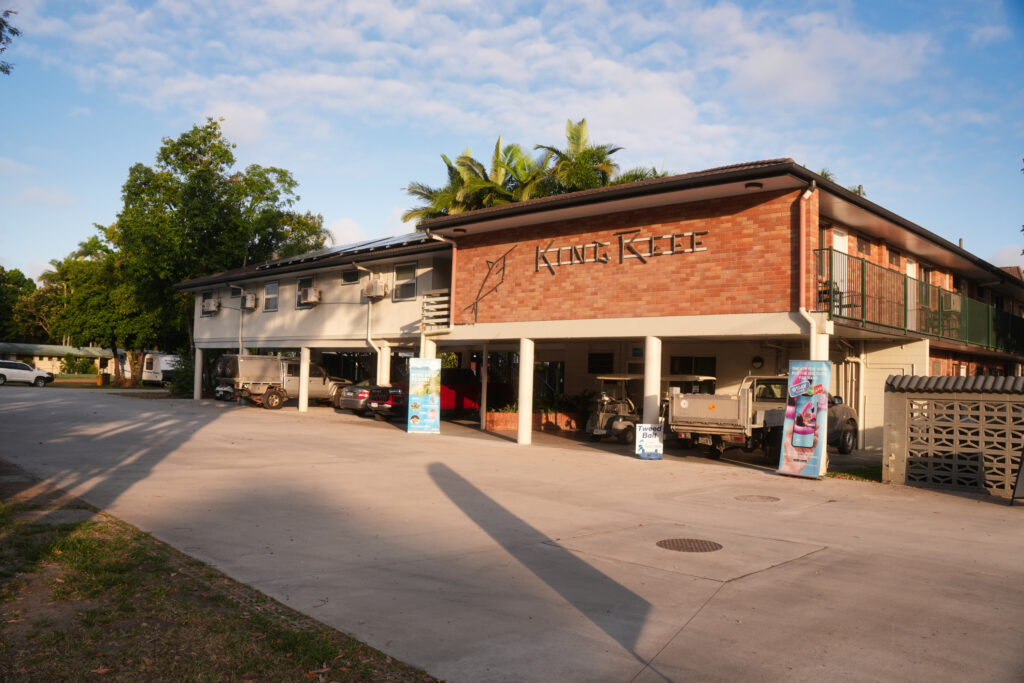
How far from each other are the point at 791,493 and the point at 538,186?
73.0 feet

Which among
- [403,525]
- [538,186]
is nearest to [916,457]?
[403,525]

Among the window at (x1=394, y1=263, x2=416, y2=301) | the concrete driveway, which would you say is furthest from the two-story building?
the concrete driveway

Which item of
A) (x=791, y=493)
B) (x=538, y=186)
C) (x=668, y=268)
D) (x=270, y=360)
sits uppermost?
(x=538, y=186)

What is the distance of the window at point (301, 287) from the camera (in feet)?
99.8

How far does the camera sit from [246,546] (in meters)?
7.57

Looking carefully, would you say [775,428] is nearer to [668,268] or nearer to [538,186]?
[668,268]

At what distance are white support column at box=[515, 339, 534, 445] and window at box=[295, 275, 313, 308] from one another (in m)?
12.7

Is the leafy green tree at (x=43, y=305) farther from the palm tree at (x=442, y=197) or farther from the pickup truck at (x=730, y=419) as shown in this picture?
the pickup truck at (x=730, y=419)

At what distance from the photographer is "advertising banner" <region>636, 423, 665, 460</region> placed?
1681 centimetres

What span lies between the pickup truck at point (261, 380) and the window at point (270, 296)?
7.15 ft

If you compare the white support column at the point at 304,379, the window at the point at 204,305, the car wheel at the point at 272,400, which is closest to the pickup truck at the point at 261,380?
the car wheel at the point at 272,400

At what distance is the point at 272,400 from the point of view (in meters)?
31.2

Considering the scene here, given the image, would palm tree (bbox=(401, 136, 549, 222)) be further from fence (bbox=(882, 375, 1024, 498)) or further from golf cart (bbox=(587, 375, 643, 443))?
fence (bbox=(882, 375, 1024, 498))

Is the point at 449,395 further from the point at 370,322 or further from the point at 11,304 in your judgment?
the point at 11,304
